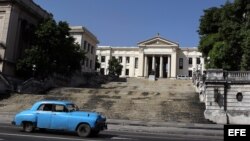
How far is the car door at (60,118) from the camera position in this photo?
623 inches

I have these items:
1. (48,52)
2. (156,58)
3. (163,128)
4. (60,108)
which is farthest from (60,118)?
(156,58)

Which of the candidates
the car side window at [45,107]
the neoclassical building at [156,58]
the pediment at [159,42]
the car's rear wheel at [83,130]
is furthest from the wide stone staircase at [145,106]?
the pediment at [159,42]

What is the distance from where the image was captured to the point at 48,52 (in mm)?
43781

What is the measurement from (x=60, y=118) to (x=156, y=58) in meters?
88.2

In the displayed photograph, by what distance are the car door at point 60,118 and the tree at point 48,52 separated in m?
26.2

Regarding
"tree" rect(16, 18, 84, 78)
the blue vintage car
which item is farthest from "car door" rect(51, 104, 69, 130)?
"tree" rect(16, 18, 84, 78)

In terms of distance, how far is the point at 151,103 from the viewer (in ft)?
104

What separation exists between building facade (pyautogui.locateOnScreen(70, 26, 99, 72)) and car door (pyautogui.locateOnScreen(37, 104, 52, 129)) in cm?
5126

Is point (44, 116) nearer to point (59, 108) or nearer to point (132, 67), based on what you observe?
point (59, 108)

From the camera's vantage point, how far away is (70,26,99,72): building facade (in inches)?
2820

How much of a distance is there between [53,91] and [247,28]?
23.7m

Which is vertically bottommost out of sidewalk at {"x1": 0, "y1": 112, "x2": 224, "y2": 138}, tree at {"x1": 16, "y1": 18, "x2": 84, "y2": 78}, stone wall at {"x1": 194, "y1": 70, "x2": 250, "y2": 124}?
sidewalk at {"x1": 0, "y1": 112, "x2": 224, "y2": 138}

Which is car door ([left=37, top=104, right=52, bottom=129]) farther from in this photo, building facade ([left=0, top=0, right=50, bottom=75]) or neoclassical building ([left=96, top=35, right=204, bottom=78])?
neoclassical building ([left=96, top=35, right=204, bottom=78])

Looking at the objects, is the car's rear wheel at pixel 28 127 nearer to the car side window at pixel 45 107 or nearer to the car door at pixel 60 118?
the car side window at pixel 45 107
